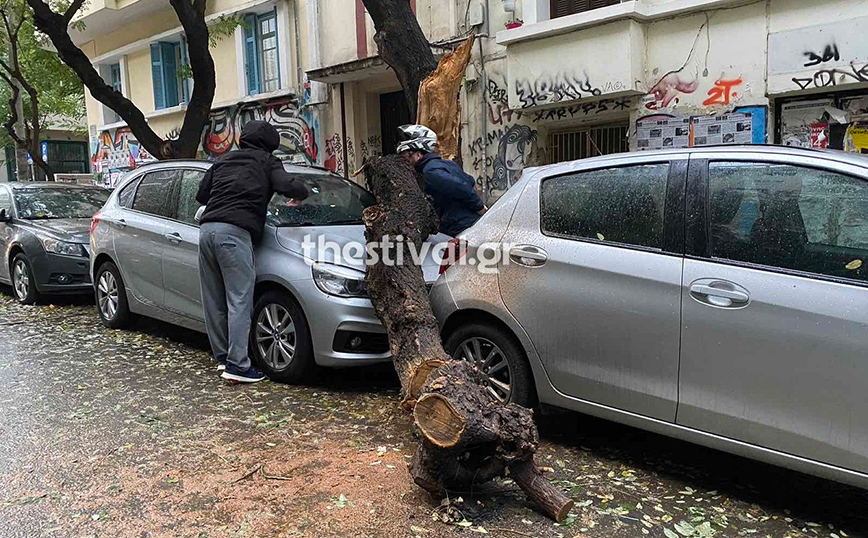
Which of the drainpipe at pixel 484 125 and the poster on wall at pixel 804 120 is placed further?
the drainpipe at pixel 484 125


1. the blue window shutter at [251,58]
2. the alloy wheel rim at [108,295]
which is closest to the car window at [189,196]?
the alloy wheel rim at [108,295]

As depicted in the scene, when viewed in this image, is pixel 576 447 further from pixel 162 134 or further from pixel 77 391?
pixel 162 134

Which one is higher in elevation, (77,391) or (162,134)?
(162,134)

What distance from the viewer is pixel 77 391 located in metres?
5.14

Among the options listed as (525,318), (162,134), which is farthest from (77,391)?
(162,134)

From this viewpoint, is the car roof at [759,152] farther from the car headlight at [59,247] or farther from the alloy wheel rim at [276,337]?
the car headlight at [59,247]

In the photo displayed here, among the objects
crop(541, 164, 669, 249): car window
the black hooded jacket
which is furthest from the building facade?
the black hooded jacket

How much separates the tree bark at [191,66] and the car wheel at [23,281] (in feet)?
9.12

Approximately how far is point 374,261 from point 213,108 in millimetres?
12311

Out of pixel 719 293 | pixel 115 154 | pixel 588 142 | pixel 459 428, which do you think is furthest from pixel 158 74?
pixel 719 293

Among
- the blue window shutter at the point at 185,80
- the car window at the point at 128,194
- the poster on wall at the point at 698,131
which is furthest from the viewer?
the blue window shutter at the point at 185,80

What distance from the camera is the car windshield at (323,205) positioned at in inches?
221

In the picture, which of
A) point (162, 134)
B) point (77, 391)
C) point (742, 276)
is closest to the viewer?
point (742, 276)

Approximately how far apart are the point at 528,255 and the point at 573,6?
6.76m
